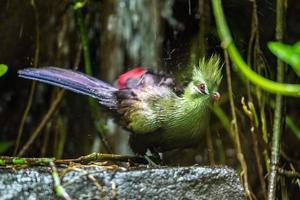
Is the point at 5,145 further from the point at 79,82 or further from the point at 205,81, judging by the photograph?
the point at 205,81

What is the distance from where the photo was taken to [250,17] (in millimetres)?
3621

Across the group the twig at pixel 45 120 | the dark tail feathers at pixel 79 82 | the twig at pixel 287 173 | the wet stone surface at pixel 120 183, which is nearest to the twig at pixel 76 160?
the wet stone surface at pixel 120 183

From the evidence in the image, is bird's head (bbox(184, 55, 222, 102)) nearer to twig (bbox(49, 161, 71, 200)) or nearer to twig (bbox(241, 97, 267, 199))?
twig (bbox(241, 97, 267, 199))

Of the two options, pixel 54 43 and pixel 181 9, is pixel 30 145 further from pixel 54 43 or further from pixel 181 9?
pixel 181 9

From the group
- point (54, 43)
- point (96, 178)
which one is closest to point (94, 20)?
point (54, 43)

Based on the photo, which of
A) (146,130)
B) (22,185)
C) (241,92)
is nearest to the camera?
(22,185)

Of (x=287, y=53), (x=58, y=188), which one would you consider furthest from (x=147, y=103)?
(x=58, y=188)

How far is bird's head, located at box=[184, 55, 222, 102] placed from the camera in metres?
2.28

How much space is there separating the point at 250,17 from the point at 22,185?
88.4 inches

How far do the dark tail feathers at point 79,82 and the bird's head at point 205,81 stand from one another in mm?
366

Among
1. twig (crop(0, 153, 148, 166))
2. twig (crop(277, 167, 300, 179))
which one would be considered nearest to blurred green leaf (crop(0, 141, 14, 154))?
twig (crop(0, 153, 148, 166))

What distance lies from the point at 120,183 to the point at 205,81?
0.65m

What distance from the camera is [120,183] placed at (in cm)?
176

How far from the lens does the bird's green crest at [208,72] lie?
89.4 inches
